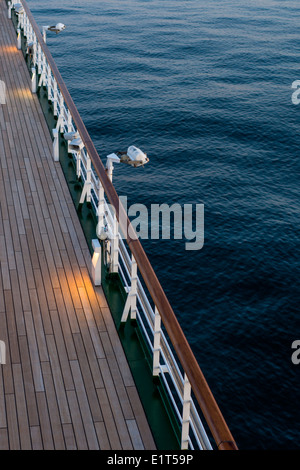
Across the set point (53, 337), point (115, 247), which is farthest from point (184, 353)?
point (115, 247)

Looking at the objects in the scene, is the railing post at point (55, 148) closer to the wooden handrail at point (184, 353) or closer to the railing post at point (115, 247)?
the railing post at point (115, 247)

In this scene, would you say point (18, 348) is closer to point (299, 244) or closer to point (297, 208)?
point (299, 244)

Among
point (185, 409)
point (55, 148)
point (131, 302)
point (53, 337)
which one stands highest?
point (185, 409)

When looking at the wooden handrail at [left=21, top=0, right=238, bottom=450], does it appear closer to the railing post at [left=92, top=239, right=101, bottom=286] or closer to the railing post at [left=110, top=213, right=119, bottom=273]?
the railing post at [left=110, top=213, right=119, bottom=273]

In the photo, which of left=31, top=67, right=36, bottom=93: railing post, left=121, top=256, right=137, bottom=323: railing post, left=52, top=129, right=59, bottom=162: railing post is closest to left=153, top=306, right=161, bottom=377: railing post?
left=121, top=256, right=137, bottom=323: railing post

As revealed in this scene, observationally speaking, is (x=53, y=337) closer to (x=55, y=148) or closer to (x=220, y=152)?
(x=55, y=148)

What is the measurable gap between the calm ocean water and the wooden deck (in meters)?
6.64

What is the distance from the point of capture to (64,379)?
219 inches

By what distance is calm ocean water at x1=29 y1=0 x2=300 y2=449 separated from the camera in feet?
46.5

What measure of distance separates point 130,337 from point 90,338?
39cm

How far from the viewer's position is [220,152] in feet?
79.3

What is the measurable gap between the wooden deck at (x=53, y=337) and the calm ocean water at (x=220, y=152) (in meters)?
6.64

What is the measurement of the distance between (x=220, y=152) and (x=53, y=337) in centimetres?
1893

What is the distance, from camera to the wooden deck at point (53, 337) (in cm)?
506
